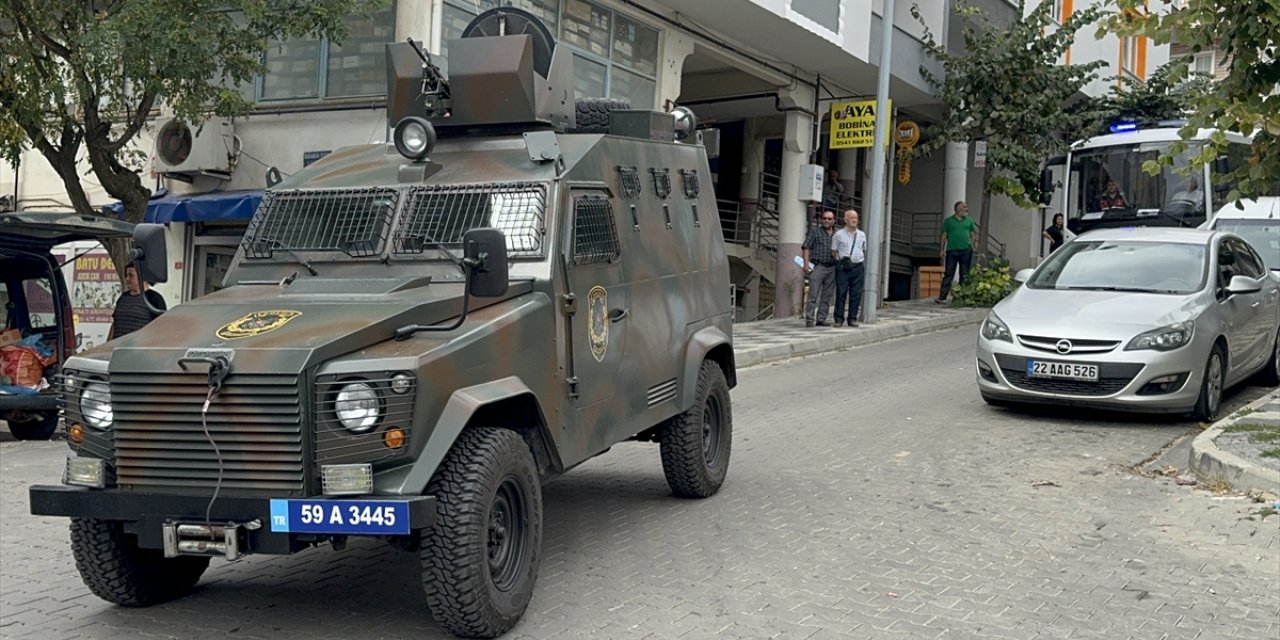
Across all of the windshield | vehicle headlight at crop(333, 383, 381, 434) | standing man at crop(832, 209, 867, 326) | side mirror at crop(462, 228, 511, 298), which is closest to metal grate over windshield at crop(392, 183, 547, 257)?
side mirror at crop(462, 228, 511, 298)

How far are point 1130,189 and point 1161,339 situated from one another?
11486mm

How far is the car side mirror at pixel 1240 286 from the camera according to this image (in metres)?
10.3

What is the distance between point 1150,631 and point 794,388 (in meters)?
7.95

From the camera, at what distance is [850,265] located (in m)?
18.0

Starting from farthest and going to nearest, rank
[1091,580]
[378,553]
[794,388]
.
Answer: [794,388] < [378,553] < [1091,580]

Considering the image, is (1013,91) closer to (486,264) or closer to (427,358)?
(486,264)

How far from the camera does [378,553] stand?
6.19m

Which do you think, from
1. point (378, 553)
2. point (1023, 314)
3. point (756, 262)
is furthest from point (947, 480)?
point (756, 262)

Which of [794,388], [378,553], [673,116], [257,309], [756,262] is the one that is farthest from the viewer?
[756,262]

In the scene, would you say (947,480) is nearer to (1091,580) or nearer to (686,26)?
(1091,580)

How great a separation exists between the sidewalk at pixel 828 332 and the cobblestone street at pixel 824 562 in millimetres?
5576

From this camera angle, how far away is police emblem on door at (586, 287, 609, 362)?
5.90m

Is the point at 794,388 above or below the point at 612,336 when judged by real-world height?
below

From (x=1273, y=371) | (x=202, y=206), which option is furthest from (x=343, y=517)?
(x=202, y=206)
